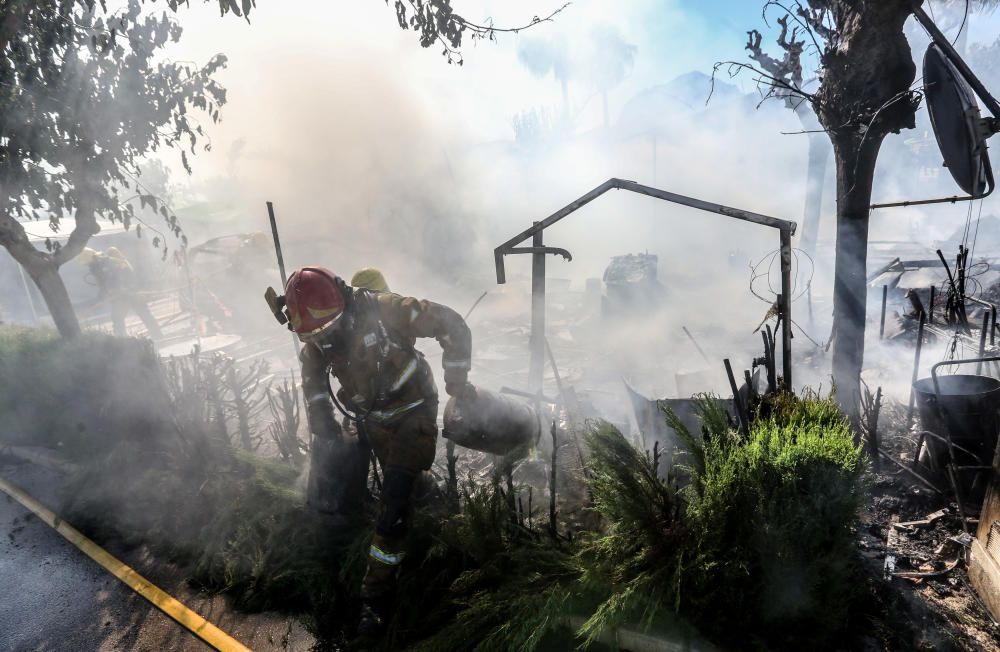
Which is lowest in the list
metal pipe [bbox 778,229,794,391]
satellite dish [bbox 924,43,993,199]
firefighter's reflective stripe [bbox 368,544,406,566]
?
firefighter's reflective stripe [bbox 368,544,406,566]

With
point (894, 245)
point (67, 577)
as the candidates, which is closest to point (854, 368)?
point (67, 577)

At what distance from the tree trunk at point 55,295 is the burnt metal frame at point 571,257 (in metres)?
6.04

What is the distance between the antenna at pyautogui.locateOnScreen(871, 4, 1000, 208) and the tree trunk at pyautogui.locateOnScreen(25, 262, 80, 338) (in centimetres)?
933

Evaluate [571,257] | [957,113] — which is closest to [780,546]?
[571,257]

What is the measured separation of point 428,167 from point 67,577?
1933 cm

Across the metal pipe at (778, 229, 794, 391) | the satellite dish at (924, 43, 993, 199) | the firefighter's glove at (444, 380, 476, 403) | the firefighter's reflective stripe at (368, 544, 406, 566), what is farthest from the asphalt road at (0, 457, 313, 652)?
the satellite dish at (924, 43, 993, 199)

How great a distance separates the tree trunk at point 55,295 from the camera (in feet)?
23.4

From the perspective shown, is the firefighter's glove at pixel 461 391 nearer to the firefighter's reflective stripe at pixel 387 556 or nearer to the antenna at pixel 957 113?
the firefighter's reflective stripe at pixel 387 556

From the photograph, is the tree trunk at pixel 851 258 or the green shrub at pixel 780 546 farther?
the tree trunk at pixel 851 258

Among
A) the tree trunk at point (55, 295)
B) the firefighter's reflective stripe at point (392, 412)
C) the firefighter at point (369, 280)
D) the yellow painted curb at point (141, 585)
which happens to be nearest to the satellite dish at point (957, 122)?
the firefighter's reflective stripe at point (392, 412)

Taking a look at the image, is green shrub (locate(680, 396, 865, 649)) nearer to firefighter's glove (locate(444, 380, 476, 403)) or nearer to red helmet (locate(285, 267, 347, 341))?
firefighter's glove (locate(444, 380, 476, 403))

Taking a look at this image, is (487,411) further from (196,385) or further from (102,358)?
(102,358)

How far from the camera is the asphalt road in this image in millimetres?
3590

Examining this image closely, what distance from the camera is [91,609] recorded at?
3947 millimetres
